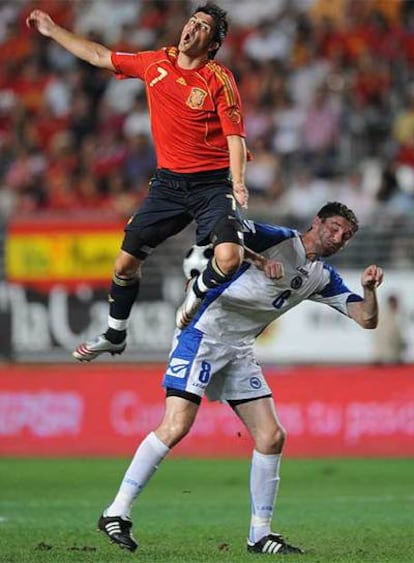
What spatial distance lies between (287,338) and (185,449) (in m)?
2.22

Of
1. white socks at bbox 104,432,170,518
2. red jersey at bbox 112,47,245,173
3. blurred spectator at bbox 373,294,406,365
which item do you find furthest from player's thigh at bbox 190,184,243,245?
blurred spectator at bbox 373,294,406,365

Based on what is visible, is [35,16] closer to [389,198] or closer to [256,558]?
[256,558]

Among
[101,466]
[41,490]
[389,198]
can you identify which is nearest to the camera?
[41,490]

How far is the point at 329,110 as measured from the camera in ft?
80.2

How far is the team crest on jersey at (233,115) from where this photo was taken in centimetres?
1092

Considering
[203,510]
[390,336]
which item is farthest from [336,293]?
→ [390,336]

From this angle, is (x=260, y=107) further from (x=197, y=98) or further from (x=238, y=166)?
(x=238, y=166)

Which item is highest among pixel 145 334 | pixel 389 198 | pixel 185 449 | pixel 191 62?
pixel 191 62

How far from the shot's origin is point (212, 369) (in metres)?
10.8

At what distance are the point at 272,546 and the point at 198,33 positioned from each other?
12.1 feet

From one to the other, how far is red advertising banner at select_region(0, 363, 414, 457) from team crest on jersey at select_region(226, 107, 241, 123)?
9685mm

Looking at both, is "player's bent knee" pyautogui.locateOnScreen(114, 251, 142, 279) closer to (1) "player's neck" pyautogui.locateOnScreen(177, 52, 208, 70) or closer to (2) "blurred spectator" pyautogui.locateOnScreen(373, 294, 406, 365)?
(1) "player's neck" pyautogui.locateOnScreen(177, 52, 208, 70)

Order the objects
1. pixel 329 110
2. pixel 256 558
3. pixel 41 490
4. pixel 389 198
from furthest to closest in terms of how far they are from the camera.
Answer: pixel 329 110 → pixel 389 198 → pixel 41 490 → pixel 256 558

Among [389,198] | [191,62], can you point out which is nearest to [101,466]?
[389,198]
